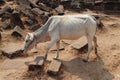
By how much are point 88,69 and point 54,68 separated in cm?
106

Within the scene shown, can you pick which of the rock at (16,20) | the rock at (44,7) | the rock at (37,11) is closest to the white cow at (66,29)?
the rock at (16,20)

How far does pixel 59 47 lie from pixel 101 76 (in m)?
1.87

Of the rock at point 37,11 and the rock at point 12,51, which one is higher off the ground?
the rock at point 37,11

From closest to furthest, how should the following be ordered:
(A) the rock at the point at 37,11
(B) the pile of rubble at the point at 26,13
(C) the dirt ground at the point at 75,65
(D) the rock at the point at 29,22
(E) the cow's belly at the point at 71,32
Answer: (C) the dirt ground at the point at 75,65 → (E) the cow's belly at the point at 71,32 → (B) the pile of rubble at the point at 26,13 → (D) the rock at the point at 29,22 → (A) the rock at the point at 37,11

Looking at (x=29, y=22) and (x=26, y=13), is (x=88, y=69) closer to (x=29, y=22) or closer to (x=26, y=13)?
(x=29, y=22)

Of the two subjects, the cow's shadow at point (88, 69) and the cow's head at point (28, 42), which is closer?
the cow's shadow at point (88, 69)

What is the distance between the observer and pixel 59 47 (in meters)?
9.77

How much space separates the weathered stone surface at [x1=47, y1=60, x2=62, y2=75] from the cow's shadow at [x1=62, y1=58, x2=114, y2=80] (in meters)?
0.30

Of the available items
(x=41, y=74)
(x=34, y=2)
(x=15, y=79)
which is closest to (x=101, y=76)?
(x=41, y=74)

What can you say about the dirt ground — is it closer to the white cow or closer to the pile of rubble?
the white cow

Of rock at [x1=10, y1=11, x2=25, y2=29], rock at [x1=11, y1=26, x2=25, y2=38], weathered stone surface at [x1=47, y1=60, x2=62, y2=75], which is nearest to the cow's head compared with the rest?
weathered stone surface at [x1=47, y1=60, x2=62, y2=75]

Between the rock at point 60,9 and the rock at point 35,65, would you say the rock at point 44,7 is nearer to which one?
the rock at point 60,9

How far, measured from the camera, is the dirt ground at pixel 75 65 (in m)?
8.44

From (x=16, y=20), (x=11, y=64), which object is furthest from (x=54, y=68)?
(x=16, y=20)
